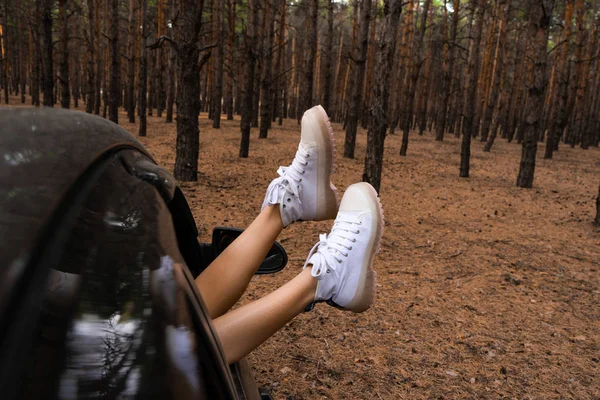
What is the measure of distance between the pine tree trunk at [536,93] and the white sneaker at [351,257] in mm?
8063

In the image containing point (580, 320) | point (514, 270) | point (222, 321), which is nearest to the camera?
point (222, 321)

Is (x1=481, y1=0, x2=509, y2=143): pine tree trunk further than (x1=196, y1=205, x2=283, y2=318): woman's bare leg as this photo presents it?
Yes

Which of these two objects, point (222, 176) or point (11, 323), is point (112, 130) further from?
point (222, 176)

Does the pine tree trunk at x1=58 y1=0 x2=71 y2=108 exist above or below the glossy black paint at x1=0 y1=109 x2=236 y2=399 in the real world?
above

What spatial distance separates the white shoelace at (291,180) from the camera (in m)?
2.12

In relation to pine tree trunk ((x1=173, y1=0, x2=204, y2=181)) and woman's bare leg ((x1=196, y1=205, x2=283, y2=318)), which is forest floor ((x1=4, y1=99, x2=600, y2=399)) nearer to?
pine tree trunk ((x1=173, y1=0, x2=204, y2=181))

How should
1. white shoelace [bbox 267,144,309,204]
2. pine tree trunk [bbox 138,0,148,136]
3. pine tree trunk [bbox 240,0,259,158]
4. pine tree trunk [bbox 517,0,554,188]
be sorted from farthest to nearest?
1. pine tree trunk [bbox 138,0,148,136]
2. pine tree trunk [bbox 240,0,259,158]
3. pine tree trunk [bbox 517,0,554,188]
4. white shoelace [bbox 267,144,309,204]

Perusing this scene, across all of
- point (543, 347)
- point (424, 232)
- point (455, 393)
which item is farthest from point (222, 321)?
point (424, 232)

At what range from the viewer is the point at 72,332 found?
1.76 ft

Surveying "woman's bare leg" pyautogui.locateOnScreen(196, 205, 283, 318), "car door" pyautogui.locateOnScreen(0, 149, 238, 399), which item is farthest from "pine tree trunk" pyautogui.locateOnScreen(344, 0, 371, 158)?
"car door" pyautogui.locateOnScreen(0, 149, 238, 399)

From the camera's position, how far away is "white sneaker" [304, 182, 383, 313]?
5.39ft

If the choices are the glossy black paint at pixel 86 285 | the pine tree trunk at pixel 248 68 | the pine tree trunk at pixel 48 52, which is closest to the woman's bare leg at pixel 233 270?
the glossy black paint at pixel 86 285

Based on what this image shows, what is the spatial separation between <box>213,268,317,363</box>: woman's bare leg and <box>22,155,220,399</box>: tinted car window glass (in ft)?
2.13

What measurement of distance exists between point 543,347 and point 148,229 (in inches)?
120
